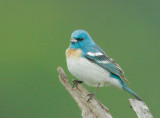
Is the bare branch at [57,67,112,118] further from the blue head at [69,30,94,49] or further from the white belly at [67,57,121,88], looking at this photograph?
the blue head at [69,30,94,49]

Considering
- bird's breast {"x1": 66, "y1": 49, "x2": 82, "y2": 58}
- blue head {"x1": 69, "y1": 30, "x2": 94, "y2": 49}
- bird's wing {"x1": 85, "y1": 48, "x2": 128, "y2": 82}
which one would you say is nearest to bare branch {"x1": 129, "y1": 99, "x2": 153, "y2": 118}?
bird's wing {"x1": 85, "y1": 48, "x2": 128, "y2": 82}

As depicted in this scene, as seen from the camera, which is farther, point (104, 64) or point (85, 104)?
point (104, 64)

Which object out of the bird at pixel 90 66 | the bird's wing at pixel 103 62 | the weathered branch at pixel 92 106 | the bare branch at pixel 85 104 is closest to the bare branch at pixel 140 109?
the weathered branch at pixel 92 106

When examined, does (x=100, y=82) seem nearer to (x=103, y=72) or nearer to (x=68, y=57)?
(x=103, y=72)

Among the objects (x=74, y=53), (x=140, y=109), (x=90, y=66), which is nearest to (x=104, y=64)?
(x=90, y=66)

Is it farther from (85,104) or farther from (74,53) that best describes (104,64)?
(85,104)

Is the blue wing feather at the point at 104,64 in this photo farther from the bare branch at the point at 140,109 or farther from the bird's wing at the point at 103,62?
the bare branch at the point at 140,109

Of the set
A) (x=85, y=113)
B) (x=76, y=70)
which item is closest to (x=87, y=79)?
(x=76, y=70)
